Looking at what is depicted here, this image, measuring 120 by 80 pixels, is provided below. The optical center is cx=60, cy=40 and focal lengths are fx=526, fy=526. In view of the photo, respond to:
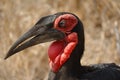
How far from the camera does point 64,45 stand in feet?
10.8

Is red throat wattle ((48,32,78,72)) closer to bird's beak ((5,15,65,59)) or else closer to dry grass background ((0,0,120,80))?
bird's beak ((5,15,65,59))

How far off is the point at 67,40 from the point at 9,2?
2.28 m

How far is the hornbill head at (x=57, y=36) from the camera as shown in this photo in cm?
321

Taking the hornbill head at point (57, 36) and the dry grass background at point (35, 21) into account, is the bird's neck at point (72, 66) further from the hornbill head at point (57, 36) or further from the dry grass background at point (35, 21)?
the dry grass background at point (35, 21)

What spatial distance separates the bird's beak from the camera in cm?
319

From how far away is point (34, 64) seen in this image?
487 cm

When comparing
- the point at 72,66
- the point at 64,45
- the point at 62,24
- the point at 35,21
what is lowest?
the point at 35,21

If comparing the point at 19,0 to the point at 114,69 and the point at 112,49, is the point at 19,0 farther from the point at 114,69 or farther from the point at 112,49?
the point at 114,69

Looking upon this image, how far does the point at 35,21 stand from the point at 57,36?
206cm

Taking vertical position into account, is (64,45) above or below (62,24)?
below

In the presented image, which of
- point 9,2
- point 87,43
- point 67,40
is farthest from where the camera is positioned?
point 9,2

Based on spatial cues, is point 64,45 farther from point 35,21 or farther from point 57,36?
point 35,21

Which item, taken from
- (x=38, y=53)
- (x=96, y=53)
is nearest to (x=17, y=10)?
(x=38, y=53)

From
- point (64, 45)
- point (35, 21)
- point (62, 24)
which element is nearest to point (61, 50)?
point (64, 45)
